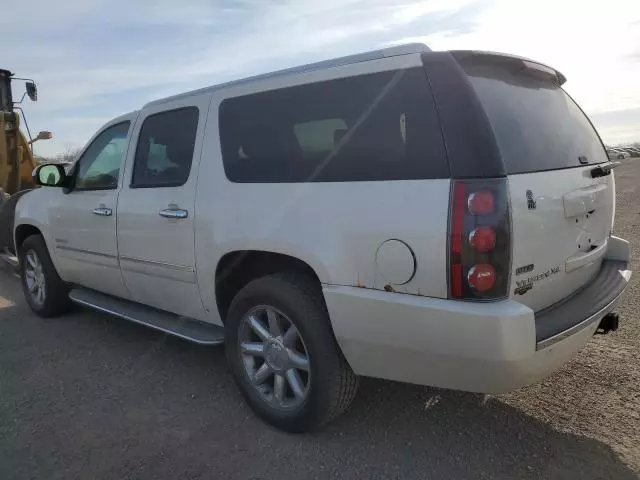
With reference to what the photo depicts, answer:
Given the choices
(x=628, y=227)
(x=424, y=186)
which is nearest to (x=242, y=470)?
(x=424, y=186)

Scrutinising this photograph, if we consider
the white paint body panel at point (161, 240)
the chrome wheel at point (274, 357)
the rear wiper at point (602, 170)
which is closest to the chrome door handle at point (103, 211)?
the white paint body panel at point (161, 240)

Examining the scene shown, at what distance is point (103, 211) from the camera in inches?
174

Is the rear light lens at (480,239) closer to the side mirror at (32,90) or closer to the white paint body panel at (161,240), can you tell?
the white paint body panel at (161,240)

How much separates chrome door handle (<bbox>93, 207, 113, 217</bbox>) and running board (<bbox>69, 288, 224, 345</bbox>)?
2.52ft

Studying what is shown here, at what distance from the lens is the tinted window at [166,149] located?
150 inches

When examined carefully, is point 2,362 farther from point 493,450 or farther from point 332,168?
point 493,450

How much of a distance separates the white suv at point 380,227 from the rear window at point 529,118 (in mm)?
15

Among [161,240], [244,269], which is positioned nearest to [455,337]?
→ [244,269]

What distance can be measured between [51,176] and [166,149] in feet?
5.12

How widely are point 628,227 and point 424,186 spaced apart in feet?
27.9

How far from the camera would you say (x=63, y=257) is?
5133 mm

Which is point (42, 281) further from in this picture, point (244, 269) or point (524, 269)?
point (524, 269)

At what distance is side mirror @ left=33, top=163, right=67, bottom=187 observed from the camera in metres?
4.92

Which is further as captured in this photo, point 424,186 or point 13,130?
point 13,130
